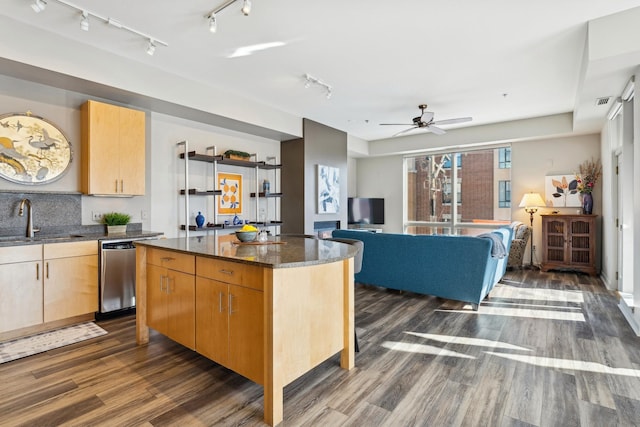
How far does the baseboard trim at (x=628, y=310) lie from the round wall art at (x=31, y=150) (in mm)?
5860

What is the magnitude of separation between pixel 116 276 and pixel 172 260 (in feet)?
4.93

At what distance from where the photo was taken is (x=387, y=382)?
222 centimetres

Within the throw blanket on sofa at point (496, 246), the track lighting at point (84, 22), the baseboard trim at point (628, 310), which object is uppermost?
the track lighting at point (84, 22)

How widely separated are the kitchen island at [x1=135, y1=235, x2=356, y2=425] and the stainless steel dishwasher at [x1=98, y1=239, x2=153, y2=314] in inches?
45.8

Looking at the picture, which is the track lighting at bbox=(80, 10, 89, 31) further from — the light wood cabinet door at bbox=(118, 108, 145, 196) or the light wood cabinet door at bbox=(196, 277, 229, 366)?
the light wood cabinet door at bbox=(196, 277, 229, 366)

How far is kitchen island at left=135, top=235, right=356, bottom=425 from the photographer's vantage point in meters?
1.82

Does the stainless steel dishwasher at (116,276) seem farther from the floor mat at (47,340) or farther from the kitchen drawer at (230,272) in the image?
the kitchen drawer at (230,272)

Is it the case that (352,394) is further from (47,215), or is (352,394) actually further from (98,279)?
(47,215)

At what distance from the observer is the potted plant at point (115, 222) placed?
3.76 m

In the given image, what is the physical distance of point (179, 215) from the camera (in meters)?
4.73


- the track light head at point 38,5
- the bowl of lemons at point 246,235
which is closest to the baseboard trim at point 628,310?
the bowl of lemons at point 246,235

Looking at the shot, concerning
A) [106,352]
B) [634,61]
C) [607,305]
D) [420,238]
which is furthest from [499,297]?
[106,352]

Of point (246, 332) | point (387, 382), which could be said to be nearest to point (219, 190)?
point (246, 332)

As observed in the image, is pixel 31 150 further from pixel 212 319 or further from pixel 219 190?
pixel 212 319
